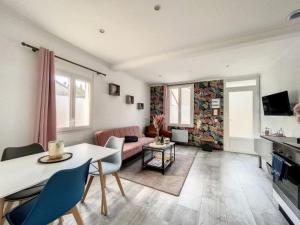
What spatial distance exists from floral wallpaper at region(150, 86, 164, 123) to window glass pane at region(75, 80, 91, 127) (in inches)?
124

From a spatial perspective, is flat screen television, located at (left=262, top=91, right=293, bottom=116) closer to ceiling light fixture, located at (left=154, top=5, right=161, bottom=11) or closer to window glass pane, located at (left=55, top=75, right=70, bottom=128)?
ceiling light fixture, located at (left=154, top=5, right=161, bottom=11)

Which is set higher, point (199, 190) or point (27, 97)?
point (27, 97)

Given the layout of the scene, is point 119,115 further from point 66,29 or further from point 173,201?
point 173,201

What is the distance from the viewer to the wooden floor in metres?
1.51

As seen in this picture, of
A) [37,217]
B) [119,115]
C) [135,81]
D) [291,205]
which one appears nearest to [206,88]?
[135,81]

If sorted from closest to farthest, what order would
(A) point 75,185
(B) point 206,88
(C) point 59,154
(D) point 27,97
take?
1. (A) point 75,185
2. (C) point 59,154
3. (D) point 27,97
4. (B) point 206,88

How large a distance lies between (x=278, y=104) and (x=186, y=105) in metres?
2.82

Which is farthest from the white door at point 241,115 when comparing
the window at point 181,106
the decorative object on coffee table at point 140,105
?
the decorative object on coffee table at point 140,105

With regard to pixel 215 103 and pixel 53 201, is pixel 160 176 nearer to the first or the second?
pixel 53 201

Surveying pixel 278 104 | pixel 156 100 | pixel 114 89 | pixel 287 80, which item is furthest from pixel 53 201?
pixel 156 100

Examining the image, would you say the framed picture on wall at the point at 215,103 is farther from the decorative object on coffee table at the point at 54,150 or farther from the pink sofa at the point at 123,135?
the decorative object on coffee table at the point at 54,150

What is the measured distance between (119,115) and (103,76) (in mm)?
1223

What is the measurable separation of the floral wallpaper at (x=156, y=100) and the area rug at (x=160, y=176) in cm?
279

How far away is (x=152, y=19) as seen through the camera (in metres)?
1.86
